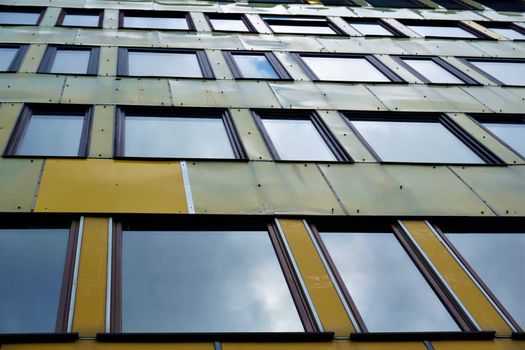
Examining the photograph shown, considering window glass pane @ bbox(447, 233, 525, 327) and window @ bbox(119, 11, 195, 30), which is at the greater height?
window @ bbox(119, 11, 195, 30)

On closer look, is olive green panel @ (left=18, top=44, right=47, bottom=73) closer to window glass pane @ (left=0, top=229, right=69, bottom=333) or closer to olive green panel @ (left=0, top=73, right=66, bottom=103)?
olive green panel @ (left=0, top=73, right=66, bottom=103)

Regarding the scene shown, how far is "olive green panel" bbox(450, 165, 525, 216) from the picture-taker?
10445 millimetres

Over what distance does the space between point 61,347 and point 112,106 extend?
7.35 metres

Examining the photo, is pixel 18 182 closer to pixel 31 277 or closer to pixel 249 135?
pixel 31 277

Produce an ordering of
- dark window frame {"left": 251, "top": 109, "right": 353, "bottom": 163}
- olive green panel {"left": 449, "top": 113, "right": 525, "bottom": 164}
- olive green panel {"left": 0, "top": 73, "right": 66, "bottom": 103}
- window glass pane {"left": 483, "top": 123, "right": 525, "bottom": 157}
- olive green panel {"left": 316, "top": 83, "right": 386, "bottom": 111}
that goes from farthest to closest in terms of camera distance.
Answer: olive green panel {"left": 316, "top": 83, "right": 386, "bottom": 111} → window glass pane {"left": 483, "top": 123, "right": 525, "bottom": 157} → olive green panel {"left": 0, "top": 73, "right": 66, "bottom": 103} → olive green panel {"left": 449, "top": 113, "right": 525, "bottom": 164} → dark window frame {"left": 251, "top": 109, "right": 353, "bottom": 163}

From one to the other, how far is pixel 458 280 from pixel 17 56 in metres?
12.6

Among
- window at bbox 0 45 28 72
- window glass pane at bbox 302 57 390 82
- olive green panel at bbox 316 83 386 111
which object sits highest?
window glass pane at bbox 302 57 390 82

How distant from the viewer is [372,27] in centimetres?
2119

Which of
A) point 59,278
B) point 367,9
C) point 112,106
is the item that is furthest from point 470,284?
point 367,9

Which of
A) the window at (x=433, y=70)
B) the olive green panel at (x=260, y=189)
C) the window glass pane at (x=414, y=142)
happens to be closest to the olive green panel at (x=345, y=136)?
the window glass pane at (x=414, y=142)

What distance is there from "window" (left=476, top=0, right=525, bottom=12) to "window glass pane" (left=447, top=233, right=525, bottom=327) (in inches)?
773

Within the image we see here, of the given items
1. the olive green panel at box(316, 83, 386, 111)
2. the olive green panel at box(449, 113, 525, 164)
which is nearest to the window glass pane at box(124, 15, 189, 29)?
the olive green panel at box(316, 83, 386, 111)

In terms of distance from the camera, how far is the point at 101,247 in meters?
8.02

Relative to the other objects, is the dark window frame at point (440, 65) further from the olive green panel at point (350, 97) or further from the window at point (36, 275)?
the window at point (36, 275)
